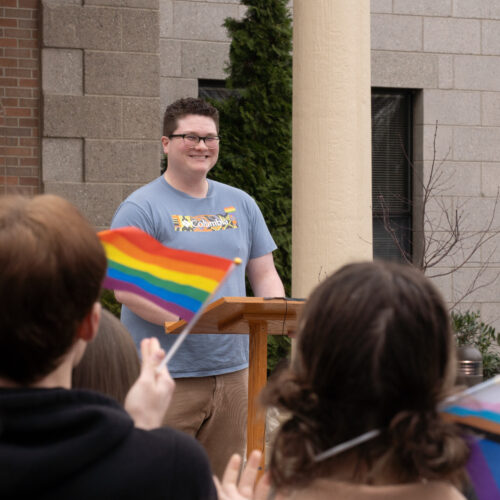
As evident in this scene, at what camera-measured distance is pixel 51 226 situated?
1.66 m

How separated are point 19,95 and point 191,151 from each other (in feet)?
13.6

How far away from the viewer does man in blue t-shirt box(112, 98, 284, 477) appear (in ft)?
14.0

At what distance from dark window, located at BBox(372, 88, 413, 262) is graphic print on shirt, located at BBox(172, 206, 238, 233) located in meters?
6.50

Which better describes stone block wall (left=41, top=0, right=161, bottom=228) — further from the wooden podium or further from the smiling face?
the wooden podium

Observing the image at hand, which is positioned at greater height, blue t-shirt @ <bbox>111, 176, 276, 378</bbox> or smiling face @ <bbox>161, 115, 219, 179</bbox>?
smiling face @ <bbox>161, 115, 219, 179</bbox>

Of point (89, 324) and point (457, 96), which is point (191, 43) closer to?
point (457, 96)

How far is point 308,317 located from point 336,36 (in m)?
4.36

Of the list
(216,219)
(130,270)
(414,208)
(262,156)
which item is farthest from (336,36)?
(414,208)

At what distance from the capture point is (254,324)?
3840 mm

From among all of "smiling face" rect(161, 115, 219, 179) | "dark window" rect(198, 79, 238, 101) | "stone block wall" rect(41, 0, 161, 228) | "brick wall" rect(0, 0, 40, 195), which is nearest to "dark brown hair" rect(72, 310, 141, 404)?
"smiling face" rect(161, 115, 219, 179)

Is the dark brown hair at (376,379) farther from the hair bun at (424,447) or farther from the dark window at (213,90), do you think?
the dark window at (213,90)

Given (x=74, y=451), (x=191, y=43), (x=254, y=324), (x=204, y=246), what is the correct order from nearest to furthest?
1. (x=74, y=451)
2. (x=254, y=324)
3. (x=204, y=246)
4. (x=191, y=43)

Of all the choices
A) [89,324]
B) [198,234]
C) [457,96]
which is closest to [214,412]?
[198,234]

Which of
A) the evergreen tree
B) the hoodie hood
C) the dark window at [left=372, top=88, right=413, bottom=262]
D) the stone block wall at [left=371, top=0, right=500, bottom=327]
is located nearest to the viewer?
the hoodie hood
